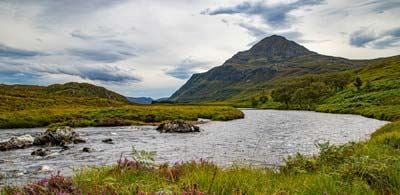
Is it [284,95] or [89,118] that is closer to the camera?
[89,118]

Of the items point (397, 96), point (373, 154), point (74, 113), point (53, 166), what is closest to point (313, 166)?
point (373, 154)

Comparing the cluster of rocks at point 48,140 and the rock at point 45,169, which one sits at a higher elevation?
the cluster of rocks at point 48,140

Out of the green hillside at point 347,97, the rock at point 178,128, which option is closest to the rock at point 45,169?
the rock at point 178,128

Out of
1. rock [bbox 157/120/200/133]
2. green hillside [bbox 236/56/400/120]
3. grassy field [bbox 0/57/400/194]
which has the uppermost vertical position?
green hillside [bbox 236/56/400/120]

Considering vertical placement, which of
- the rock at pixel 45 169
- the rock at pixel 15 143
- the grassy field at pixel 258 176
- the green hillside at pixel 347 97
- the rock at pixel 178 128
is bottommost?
the rock at pixel 45 169

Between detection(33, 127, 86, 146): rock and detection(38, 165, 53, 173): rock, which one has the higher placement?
detection(33, 127, 86, 146): rock

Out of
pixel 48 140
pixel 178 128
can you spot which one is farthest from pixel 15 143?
pixel 178 128

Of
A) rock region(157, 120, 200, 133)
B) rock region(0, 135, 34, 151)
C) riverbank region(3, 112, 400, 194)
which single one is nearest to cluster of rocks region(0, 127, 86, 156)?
rock region(0, 135, 34, 151)

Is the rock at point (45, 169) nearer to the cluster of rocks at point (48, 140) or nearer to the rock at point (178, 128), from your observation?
the cluster of rocks at point (48, 140)

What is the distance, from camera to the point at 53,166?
875 inches

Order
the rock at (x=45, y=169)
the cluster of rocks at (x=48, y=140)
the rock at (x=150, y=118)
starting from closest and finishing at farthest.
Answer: the rock at (x=45, y=169) → the cluster of rocks at (x=48, y=140) → the rock at (x=150, y=118)

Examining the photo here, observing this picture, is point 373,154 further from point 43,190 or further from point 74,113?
point 74,113

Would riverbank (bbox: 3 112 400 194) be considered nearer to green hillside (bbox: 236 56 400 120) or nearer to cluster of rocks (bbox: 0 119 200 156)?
cluster of rocks (bbox: 0 119 200 156)

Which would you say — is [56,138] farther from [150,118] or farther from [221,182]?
[150,118]
